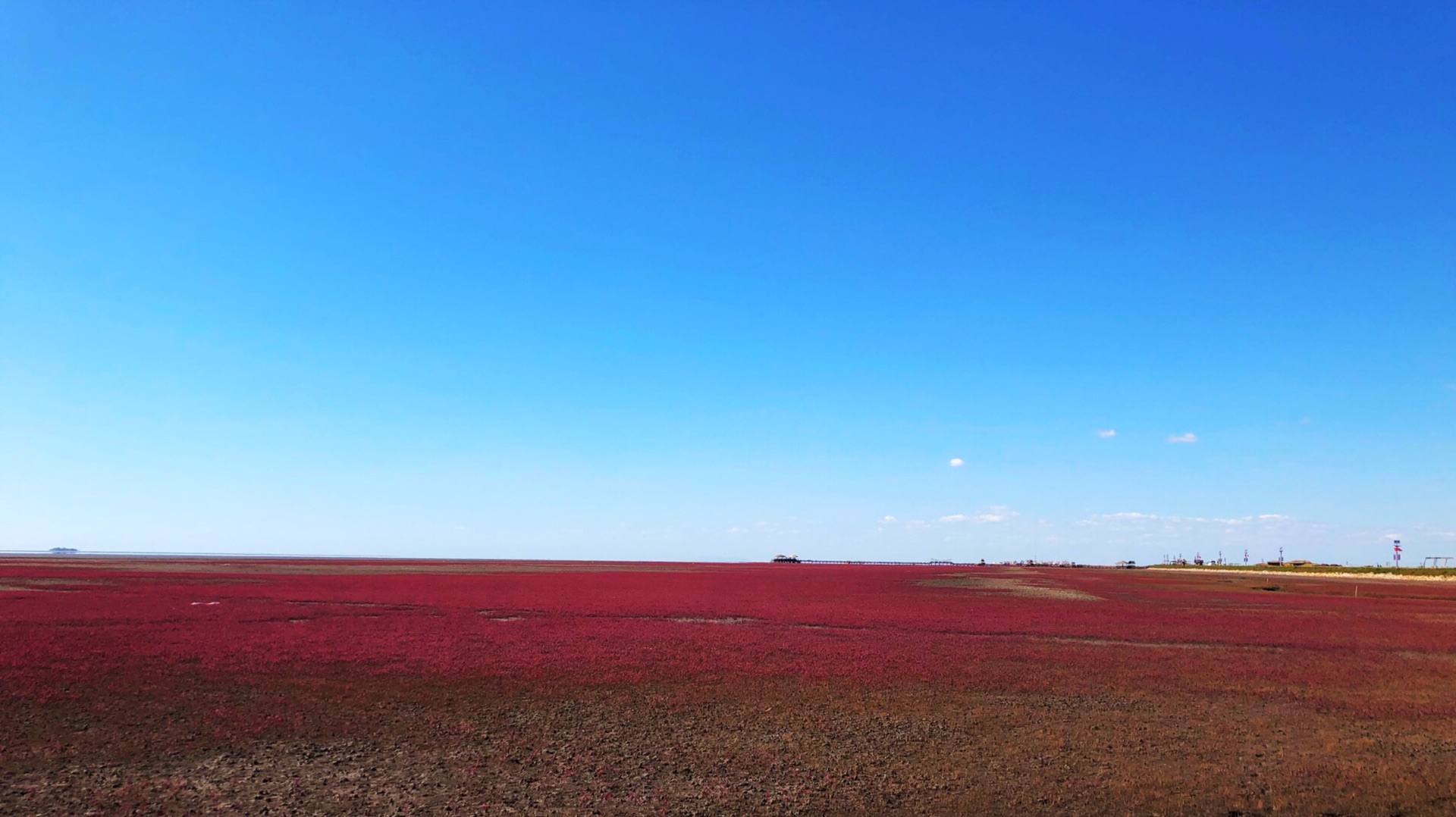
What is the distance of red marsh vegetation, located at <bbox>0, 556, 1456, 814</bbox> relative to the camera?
944 centimetres

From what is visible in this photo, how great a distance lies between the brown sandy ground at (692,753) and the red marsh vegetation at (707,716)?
0.06 meters

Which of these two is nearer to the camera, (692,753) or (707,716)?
(692,753)

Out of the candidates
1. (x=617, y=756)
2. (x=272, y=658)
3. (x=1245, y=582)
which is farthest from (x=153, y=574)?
(x=1245, y=582)

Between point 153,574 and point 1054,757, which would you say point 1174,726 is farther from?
point 153,574

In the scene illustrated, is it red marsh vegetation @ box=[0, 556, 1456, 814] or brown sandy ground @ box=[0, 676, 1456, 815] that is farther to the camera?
red marsh vegetation @ box=[0, 556, 1456, 814]

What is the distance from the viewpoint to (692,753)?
36.3 ft

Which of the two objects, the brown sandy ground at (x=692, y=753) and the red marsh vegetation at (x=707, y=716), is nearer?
the brown sandy ground at (x=692, y=753)

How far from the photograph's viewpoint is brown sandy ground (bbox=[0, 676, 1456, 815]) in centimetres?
918

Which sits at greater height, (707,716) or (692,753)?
(692,753)

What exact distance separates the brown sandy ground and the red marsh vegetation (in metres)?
0.06

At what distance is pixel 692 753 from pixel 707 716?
222 centimetres

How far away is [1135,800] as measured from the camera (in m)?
9.42

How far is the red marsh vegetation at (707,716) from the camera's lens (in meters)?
9.44

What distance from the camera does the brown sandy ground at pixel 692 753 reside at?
9180 mm
